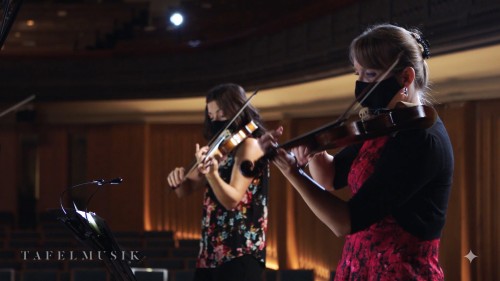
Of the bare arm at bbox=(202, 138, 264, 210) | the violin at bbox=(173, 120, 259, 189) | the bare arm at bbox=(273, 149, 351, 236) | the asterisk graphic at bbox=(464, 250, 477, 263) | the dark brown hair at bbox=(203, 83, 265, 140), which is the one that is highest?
the dark brown hair at bbox=(203, 83, 265, 140)

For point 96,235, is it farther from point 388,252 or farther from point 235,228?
point 235,228

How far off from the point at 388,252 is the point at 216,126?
2.06m

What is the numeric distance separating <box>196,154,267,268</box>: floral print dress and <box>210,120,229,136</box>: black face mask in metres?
0.25

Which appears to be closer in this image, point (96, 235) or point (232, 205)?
point (96, 235)

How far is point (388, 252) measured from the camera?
2191 millimetres

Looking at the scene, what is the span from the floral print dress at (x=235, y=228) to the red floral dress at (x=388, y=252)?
5.60 feet

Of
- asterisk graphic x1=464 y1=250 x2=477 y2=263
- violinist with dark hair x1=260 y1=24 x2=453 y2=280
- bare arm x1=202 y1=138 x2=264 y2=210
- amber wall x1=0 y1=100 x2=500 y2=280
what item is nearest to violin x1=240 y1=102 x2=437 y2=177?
violinist with dark hair x1=260 y1=24 x2=453 y2=280

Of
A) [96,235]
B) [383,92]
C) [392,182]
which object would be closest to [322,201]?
[392,182]

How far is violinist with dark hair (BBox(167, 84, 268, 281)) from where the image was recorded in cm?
390

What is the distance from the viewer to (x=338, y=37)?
836 cm

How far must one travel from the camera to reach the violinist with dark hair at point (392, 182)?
211 centimetres

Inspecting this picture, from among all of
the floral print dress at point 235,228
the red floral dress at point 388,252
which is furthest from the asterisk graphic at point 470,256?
the red floral dress at point 388,252

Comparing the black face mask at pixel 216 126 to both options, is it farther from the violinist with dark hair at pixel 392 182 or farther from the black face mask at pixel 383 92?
the black face mask at pixel 383 92

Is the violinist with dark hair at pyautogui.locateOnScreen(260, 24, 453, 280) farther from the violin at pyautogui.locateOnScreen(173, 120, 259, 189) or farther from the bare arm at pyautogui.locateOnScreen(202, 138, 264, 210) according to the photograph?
the violin at pyautogui.locateOnScreen(173, 120, 259, 189)
